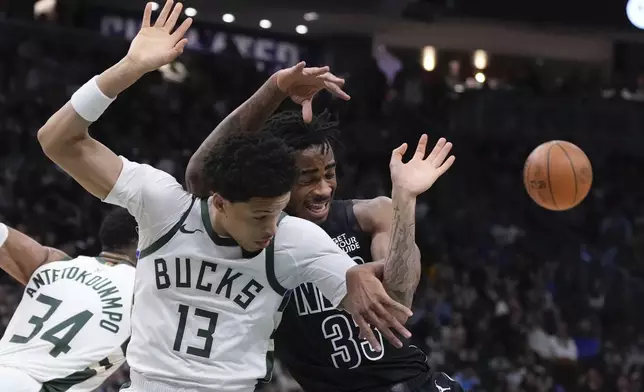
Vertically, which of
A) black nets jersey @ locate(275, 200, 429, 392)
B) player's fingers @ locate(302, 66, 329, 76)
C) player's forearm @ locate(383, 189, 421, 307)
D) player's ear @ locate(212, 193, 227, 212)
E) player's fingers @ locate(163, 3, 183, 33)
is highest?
player's fingers @ locate(163, 3, 183, 33)

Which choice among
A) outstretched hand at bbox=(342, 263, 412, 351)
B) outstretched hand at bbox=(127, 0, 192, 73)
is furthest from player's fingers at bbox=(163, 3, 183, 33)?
outstretched hand at bbox=(342, 263, 412, 351)

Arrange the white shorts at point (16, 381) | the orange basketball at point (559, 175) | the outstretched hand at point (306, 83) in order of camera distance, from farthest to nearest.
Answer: the orange basketball at point (559, 175) → the white shorts at point (16, 381) → the outstretched hand at point (306, 83)

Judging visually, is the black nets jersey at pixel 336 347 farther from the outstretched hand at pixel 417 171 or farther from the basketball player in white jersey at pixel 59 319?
the basketball player in white jersey at pixel 59 319

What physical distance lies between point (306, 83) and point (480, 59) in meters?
11.1

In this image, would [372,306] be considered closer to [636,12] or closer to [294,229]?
[294,229]

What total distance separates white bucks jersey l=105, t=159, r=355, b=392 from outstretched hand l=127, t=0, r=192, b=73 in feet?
0.99

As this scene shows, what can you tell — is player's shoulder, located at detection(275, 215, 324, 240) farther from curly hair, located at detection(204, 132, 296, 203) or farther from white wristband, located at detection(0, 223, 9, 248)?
white wristband, located at detection(0, 223, 9, 248)

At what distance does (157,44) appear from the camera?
9.55ft

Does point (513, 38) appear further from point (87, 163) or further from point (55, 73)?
point (87, 163)

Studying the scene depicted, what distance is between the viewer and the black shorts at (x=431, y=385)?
3354mm

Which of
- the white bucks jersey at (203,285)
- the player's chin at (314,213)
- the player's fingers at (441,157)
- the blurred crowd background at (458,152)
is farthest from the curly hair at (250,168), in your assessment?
the blurred crowd background at (458,152)

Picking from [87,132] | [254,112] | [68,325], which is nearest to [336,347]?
[254,112]

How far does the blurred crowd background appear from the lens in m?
9.73

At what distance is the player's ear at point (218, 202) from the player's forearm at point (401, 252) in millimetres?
486
